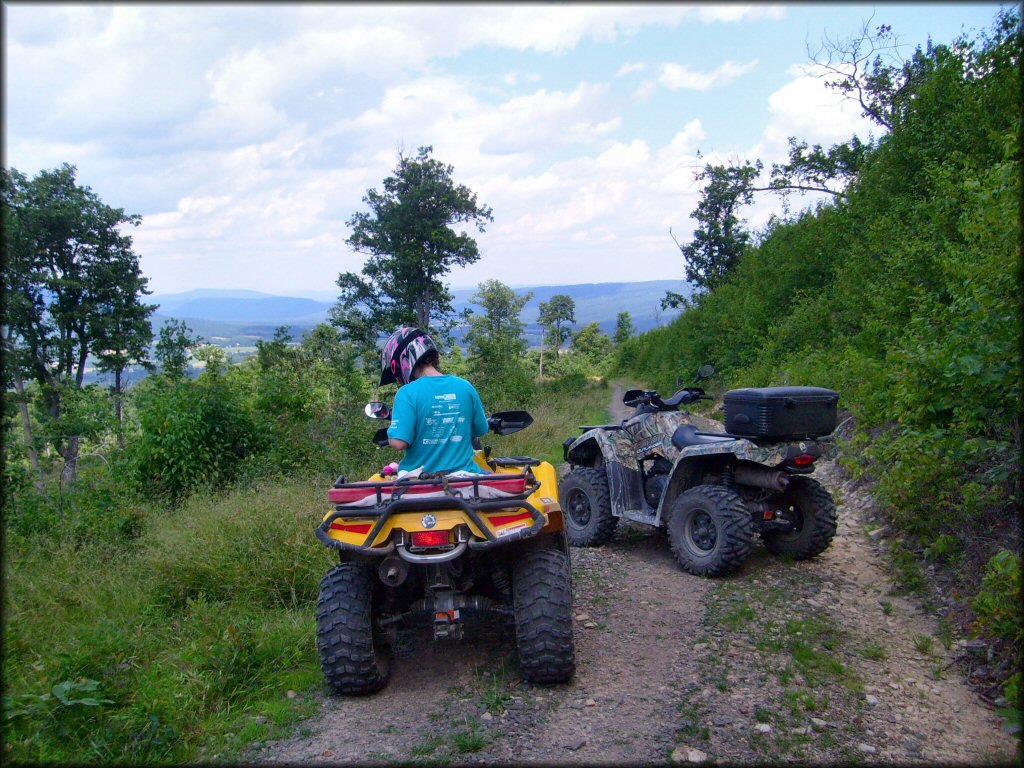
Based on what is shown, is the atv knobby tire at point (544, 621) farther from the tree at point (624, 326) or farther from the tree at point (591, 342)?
the tree at point (624, 326)

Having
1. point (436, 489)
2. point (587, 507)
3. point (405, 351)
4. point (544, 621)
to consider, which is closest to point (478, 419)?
point (405, 351)

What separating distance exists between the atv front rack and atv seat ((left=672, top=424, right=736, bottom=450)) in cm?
253

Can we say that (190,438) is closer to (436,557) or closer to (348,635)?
(348,635)

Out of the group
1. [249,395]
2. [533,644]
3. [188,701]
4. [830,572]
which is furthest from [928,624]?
[249,395]

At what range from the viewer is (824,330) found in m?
14.2

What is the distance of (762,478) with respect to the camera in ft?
18.1

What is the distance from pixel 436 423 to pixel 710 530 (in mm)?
2654

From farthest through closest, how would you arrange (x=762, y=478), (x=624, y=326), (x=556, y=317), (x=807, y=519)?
(x=624, y=326)
(x=556, y=317)
(x=807, y=519)
(x=762, y=478)

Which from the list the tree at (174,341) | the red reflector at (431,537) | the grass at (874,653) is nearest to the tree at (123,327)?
the tree at (174,341)

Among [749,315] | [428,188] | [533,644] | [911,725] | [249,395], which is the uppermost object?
[428,188]

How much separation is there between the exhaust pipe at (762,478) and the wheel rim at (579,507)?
1.57 meters

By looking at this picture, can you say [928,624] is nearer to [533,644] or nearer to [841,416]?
[533,644]

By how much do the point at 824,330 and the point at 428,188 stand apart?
15914 millimetres

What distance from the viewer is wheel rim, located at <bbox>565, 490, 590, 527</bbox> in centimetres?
685
